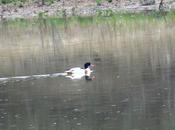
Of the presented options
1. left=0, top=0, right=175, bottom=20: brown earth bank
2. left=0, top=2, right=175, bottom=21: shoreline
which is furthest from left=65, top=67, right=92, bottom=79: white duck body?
left=0, top=0, right=175, bottom=20: brown earth bank

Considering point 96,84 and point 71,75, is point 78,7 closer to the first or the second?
point 71,75

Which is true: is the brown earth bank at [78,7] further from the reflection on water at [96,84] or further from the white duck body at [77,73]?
the white duck body at [77,73]

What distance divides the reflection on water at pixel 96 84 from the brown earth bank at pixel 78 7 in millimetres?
12449

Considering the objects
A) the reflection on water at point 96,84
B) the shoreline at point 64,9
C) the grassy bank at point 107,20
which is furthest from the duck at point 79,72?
the shoreline at point 64,9

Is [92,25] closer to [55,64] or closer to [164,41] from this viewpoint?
[164,41]

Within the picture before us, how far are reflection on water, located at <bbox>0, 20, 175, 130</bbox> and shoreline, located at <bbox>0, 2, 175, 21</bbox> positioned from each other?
12213mm

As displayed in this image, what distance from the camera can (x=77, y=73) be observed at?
26.9 meters

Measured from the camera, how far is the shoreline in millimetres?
52875

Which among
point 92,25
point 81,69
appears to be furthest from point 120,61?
point 92,25

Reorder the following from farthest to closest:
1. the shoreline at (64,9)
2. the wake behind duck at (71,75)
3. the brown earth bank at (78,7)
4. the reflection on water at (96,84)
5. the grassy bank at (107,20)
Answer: the brown earth bank at (78,7) → the shoreline at (64,9) → the grassy bank at (107,20) → the wake behind duck at (71,75) → the reflection on water at (96,84)

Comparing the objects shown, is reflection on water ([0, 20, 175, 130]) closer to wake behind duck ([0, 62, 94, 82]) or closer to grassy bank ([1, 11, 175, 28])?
wake behind duck ([0, 62, 94, 82])

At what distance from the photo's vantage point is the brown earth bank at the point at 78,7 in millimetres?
53094

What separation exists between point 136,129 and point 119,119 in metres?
1.30

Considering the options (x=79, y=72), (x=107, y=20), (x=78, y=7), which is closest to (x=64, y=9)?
(x=78, y=7)
